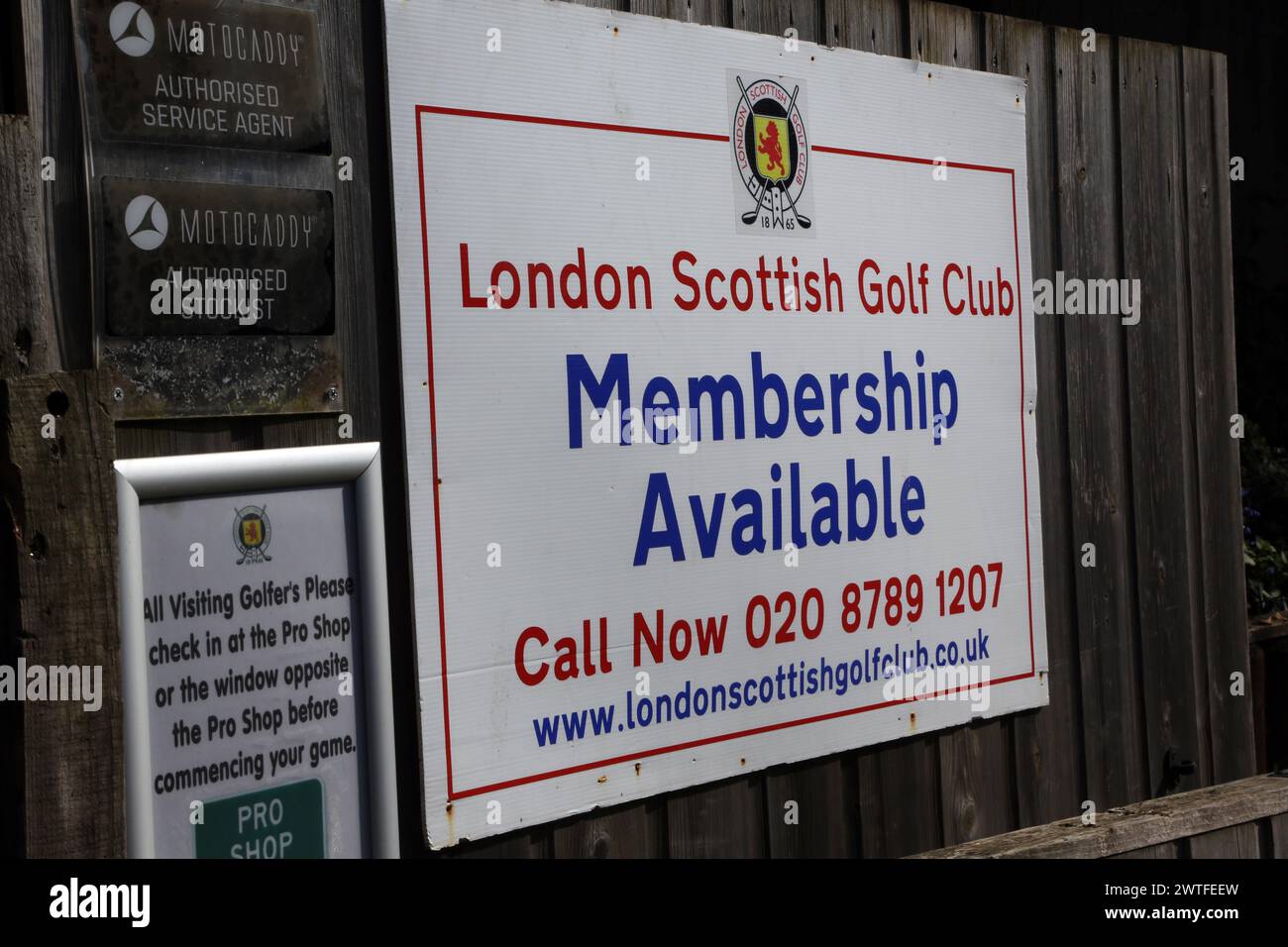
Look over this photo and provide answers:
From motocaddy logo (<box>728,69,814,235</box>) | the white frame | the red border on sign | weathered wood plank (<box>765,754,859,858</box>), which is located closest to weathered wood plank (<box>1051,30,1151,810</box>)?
the red border on sign

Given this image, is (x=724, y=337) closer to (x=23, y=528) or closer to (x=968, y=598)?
(x=968, y=598)

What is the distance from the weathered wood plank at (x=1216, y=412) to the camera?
4.21 m

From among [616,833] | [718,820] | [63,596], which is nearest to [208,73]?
[63,596]

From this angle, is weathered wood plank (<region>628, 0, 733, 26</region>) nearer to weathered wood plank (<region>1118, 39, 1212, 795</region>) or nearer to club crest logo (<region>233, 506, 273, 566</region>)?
club crest logo (<region>233, 506, 273, 566</region>)

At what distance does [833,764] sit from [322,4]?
6.74ft

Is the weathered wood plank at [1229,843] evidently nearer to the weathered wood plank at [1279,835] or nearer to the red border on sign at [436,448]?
the weathered wood plank at [1279,835]

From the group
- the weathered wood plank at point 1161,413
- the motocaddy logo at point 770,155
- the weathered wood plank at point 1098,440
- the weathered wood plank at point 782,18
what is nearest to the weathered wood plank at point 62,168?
the motocaddy logo at point 770,155

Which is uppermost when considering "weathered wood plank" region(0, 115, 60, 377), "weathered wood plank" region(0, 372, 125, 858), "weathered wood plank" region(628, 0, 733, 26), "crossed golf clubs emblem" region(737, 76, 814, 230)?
"weathered wood plank" region(628, 0, 733, 26)

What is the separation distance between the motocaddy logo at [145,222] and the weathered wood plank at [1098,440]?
8.38 feet

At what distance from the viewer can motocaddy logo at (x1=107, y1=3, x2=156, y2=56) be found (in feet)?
7.35

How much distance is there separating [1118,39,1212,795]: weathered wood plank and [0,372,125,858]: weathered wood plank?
297 cm

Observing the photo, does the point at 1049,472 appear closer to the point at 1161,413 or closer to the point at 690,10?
the point at 1161,413

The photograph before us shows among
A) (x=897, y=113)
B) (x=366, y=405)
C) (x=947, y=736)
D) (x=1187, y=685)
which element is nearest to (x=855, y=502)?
(x=947, y=736)

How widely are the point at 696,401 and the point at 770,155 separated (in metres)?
0.63
